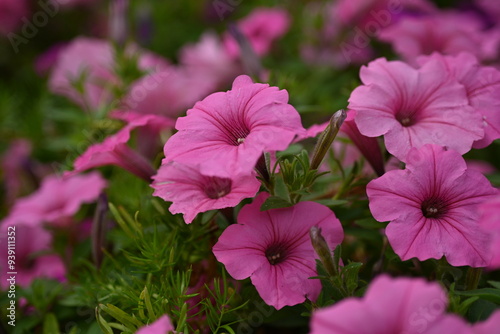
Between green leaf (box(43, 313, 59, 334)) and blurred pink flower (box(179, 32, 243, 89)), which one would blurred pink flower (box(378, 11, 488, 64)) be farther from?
green leaf (box(43, 313, 59, 334))

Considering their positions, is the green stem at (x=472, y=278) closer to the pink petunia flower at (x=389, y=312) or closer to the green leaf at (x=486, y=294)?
the green leaf at (x=486, y=294)

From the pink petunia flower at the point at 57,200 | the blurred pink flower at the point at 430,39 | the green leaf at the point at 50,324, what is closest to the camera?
the green leaf at the point at 50,324

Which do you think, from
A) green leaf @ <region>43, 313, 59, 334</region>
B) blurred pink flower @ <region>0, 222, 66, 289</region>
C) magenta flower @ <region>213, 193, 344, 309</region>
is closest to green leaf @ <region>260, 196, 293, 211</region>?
magenta flower @ <region>213, 193, 344, 309</region>

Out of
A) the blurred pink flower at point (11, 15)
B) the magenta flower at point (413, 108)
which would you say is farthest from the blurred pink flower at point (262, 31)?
the blurred pink flower at point (11, 15)

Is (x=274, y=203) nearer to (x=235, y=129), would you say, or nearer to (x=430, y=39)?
(x=235, y=129)

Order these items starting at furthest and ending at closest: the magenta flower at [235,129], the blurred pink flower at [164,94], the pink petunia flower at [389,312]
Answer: the blurred pink flower at [164,94]
the magenta flower at [235,129]
the pink petunia flower at [389,312]

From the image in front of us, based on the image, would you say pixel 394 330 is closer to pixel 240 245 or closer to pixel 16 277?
pixel 240 245

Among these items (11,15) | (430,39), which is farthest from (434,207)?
(11,15)
